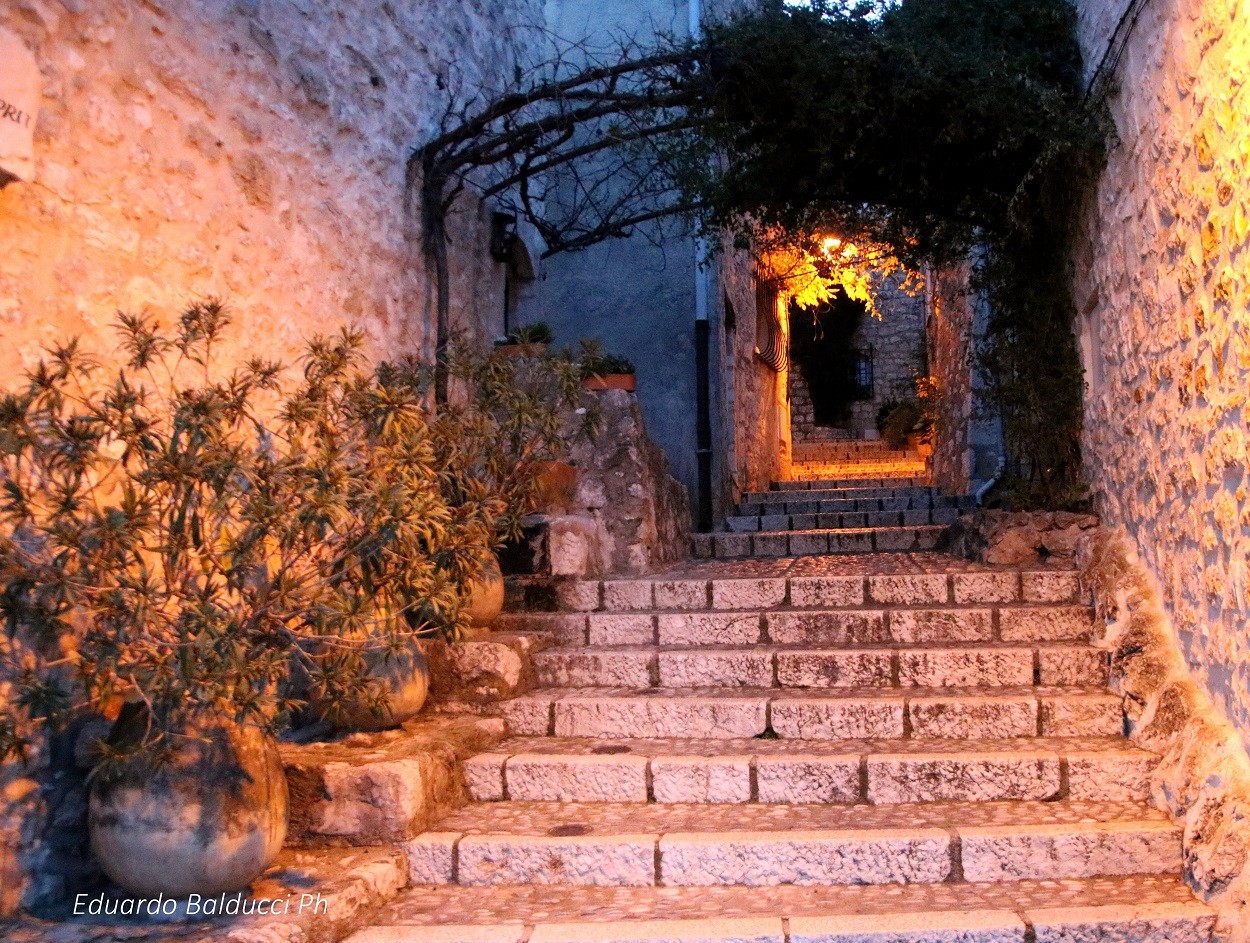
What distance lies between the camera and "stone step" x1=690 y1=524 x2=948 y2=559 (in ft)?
22.7

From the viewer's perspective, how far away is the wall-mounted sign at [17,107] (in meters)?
2.68

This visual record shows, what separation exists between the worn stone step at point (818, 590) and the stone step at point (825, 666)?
43 cm

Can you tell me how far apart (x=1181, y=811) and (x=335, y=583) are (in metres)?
2.70

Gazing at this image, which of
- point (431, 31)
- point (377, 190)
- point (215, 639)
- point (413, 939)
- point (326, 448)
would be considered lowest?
point (413, 939)

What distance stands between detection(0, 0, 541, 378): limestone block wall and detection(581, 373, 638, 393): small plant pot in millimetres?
1001

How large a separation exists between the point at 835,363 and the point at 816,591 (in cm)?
1630

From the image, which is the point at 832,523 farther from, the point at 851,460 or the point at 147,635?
the point at 851,460

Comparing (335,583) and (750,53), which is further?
(750,53)

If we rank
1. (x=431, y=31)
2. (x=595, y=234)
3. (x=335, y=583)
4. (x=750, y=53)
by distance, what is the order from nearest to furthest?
(x=335, y=583), (x=750, y=53), (x=431, y=31), (x=595, y=234)

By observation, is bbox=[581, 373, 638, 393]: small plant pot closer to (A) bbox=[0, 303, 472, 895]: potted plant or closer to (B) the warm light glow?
(B) the warm light glow

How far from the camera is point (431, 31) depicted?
5789 millimetres

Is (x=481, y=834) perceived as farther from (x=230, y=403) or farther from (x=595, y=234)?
(x=595, y=234)

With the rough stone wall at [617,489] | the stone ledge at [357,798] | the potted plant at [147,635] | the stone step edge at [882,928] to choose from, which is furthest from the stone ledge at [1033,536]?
the potted plant at [147,635]

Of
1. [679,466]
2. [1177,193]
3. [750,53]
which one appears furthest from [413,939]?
[679,466]
